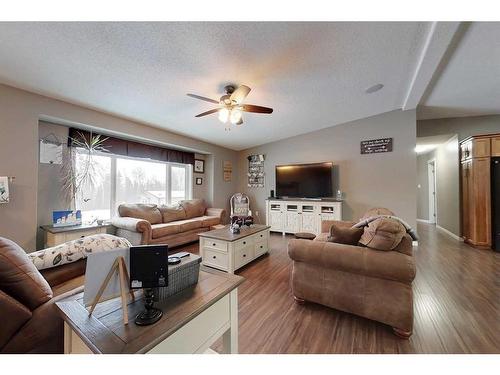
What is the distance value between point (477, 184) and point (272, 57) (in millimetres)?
4522

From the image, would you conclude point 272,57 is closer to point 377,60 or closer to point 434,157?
point 377,60

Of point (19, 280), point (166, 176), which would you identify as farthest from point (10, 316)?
point (166, 176)

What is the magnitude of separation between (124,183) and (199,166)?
73.1 inches

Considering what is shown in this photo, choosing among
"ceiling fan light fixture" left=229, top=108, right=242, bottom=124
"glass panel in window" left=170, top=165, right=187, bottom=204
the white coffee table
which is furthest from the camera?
"glass panel in window" left=170, top=165, right=187, bottom=204

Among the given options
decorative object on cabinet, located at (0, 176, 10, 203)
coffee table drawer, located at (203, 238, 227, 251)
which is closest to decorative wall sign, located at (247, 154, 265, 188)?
coffee table drawer, located at (203, 238, 227, 251)

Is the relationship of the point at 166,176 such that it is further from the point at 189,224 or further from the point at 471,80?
the point at 471,80

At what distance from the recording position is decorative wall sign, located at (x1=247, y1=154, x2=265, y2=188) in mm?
5840

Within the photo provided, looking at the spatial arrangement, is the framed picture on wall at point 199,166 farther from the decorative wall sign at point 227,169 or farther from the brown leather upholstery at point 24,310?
the brown leather upholstery at point 24,310

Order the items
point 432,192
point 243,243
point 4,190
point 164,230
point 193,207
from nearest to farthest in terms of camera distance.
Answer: point 4,190 → point 243,243 → point 164,230 → point 193,207 → point 432,192

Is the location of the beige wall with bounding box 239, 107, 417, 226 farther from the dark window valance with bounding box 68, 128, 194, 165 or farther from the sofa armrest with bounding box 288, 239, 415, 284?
the sofa armrest with bounding box 288, 239, 415, 284

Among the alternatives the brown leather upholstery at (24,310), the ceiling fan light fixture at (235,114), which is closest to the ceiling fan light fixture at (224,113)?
the ceiling fan light fixture at (235,114)

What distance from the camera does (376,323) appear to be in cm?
176

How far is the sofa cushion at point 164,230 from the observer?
11.5ft

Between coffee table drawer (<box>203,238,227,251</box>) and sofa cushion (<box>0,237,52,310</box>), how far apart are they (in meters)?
1.80
